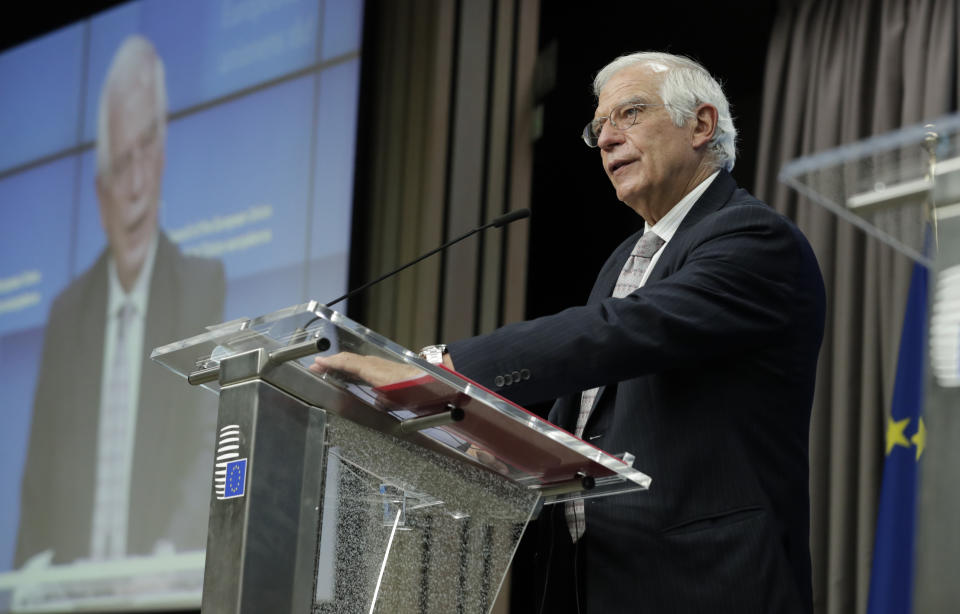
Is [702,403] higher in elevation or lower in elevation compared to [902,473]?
lower

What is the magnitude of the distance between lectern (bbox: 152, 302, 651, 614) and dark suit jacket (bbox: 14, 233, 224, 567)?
2948 mm

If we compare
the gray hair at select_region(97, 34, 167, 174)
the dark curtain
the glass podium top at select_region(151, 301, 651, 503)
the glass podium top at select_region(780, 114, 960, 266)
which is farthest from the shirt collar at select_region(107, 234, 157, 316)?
the glass podium top at select_region(780, 114, 960, 266)

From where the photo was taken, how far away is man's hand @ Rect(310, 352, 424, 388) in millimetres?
1495

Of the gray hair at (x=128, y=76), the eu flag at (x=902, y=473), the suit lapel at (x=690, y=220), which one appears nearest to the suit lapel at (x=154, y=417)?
the gray hair at (x=128, y=76)

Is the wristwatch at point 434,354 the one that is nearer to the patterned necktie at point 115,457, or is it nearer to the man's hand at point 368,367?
the man's hand at point 368,367

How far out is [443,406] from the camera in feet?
5.06

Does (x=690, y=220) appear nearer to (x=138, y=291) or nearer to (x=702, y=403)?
(x=702, y=403)

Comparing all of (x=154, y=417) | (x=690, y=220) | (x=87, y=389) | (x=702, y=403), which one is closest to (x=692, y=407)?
(x=702, y=403)

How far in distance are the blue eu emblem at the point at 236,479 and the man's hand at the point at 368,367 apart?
155 mm

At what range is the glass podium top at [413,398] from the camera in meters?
1.46

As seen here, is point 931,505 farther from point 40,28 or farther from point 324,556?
point 40,28

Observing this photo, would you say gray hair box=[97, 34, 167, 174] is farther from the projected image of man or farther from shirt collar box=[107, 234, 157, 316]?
shirt collar box=[107, 234, 157, 316]

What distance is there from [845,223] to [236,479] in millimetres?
2973

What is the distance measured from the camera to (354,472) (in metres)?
1.56
